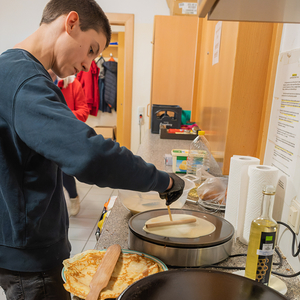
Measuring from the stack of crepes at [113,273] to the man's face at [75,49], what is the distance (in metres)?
0.59

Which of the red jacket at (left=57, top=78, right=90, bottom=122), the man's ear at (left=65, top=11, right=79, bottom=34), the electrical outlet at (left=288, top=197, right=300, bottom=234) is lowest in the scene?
the electrical outlet at (left=288, top=197, right=300, bottom=234)

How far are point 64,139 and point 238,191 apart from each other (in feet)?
2.05

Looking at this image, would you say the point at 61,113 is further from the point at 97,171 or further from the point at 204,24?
the point at 204,24

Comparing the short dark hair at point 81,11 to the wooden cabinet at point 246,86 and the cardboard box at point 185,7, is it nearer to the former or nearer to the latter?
the wooden cabinet at point 246,86

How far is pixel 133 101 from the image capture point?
13.8ft

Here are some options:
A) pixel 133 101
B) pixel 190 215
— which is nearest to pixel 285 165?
pixel 190 215

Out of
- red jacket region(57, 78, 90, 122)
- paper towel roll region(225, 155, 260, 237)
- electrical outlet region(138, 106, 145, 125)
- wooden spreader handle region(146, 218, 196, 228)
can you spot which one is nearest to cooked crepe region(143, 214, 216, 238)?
wooden spreader handle region(146, 218, 196, 228)

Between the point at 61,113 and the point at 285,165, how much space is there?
707 millimetres

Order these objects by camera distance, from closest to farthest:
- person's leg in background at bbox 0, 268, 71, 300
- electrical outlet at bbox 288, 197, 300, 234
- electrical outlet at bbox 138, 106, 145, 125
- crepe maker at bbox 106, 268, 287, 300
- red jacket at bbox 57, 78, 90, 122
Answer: crepe maker at bbox 106, 268, 287, 300, electrical outlet at bbox 288, 197, 300, 234, person's leg in background at bbox 0, 268, 71, 300, red jacket at bbox 57, 78, 90, 122, electrical outlet at bbox 138, 106, 145, 125

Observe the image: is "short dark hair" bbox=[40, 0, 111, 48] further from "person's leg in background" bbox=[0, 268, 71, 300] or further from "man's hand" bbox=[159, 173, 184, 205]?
"person's leg in background" bbox=[0, 268, 71, 300]

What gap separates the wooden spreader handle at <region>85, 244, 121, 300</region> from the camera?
63 centimetres

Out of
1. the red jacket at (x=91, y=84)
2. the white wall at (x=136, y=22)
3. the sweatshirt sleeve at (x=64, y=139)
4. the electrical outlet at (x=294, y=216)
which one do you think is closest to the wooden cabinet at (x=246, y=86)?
the electrical outlet at (x=294, y=216)

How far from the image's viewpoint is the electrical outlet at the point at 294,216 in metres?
0.81

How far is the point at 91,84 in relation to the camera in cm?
555
